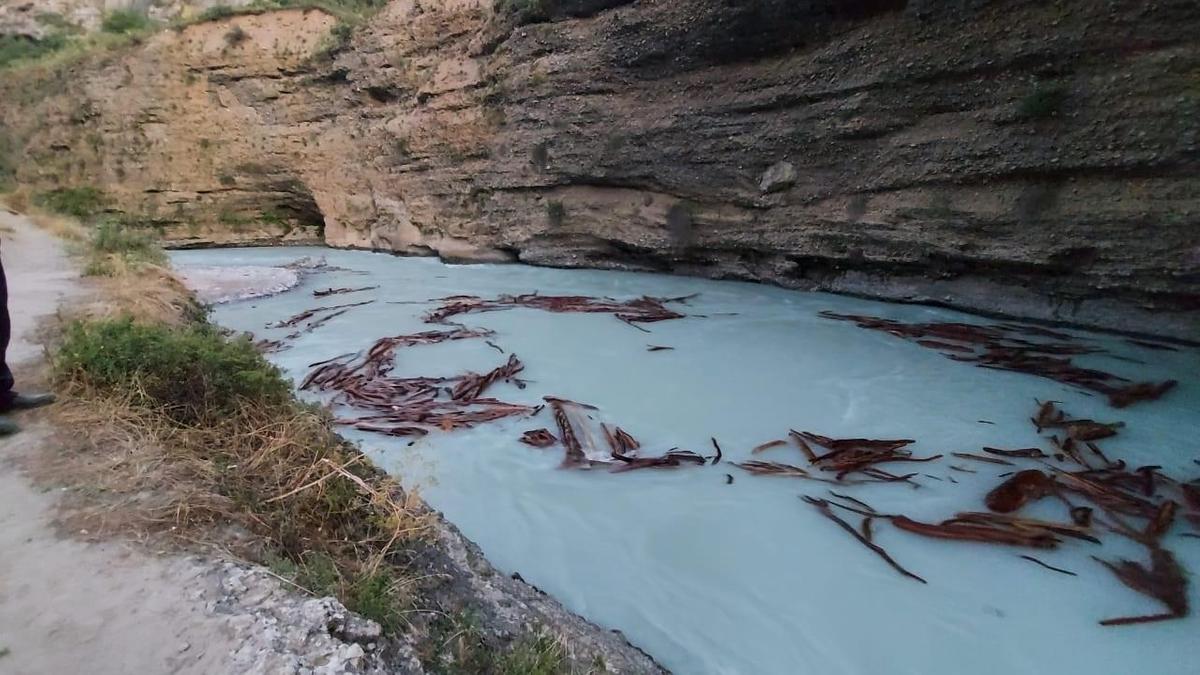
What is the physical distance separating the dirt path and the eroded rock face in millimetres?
7400

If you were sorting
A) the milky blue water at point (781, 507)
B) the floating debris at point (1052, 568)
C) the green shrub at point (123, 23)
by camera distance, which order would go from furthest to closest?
1. the green shrub at point (123, 23)
2. the floating debris at point (1052, 568)
3. the milky blue water at point (781, 507)

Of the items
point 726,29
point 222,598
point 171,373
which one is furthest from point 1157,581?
point 726,29

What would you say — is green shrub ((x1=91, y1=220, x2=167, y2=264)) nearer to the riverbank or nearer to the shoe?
the shoe

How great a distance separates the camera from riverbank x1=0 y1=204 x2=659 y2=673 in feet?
5.32

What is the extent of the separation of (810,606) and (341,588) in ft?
5.56

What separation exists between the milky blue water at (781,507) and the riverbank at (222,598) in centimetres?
39

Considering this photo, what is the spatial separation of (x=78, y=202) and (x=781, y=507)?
20.1m

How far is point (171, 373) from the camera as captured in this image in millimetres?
3041

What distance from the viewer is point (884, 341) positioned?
20.6 ft

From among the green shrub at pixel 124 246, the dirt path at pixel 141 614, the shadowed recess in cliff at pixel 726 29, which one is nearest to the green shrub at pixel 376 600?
the dirt path at pixel 141 614

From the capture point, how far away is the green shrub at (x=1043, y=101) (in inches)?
256

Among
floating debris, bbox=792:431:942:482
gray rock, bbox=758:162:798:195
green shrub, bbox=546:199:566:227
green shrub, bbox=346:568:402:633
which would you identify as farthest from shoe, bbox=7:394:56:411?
green shrub, bbox=546:199:566:227

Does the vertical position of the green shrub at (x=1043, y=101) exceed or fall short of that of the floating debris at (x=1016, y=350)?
it exceeds it

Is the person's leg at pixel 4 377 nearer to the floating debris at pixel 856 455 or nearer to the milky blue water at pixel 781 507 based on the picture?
the milky blue water at pixel 781 507
